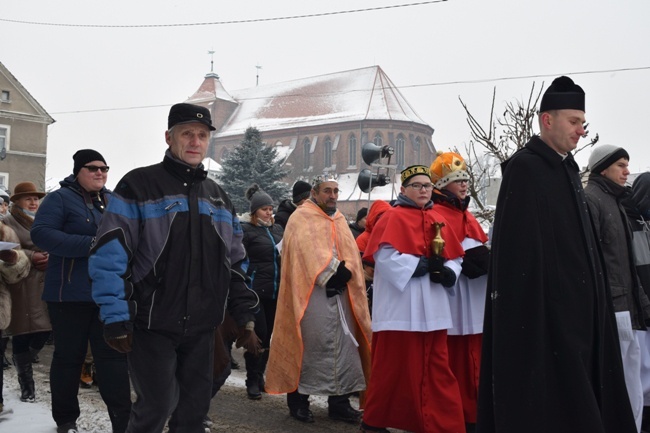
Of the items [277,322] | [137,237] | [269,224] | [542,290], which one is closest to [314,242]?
[277,322]

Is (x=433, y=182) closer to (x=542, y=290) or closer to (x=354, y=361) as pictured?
(x=354, y=361)

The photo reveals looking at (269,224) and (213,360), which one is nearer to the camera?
(213,360)

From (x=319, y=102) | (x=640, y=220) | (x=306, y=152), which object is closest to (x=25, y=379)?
(x=640, y=220)

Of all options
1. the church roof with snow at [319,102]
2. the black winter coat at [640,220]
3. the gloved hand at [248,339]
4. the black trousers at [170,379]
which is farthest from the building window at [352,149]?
the black trousers at [170,379]

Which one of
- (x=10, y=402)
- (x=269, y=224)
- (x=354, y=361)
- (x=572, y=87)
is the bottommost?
(x=10, y=402)

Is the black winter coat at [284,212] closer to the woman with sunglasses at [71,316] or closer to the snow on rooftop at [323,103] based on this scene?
the woman with sunglasses at [71,316]

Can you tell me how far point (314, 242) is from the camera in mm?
6785

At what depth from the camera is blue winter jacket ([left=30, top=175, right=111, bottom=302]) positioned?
17.4ft

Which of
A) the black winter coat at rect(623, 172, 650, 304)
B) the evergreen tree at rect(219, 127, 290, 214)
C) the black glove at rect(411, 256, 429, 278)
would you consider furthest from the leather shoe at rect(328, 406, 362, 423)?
the evergreen tree at rect(219, 127, 290, 214)

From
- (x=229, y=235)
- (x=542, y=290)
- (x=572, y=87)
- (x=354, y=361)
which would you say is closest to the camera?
(x=542, y=290)

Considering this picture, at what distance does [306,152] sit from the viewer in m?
72.2

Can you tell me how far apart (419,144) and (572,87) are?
217 ft

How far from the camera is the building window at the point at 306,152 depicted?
71.8 m

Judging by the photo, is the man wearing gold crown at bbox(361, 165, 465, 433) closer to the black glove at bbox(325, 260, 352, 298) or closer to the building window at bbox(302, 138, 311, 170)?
the black glove at bbox(325, 260, 352, 298)
